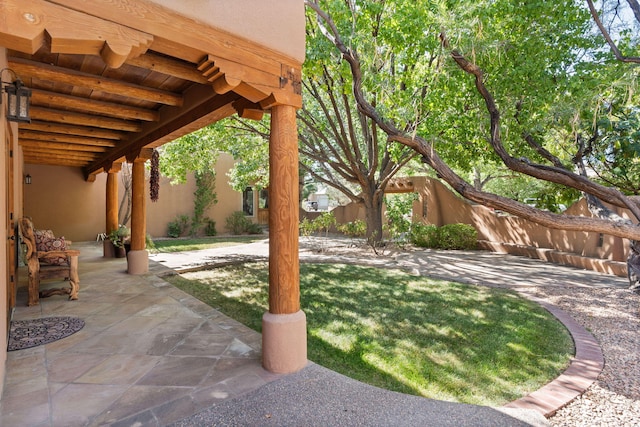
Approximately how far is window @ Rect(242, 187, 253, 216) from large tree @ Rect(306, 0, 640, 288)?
1181 centimetres

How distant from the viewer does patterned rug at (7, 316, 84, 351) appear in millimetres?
3533

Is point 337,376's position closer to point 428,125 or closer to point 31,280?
point 31,280

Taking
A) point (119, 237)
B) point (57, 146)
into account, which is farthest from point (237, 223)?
point (57, 146)

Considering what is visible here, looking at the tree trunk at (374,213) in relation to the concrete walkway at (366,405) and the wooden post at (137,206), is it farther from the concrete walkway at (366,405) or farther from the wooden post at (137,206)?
the concrete walkway at (366,405)

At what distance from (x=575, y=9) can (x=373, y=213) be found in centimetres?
674

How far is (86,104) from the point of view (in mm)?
4492

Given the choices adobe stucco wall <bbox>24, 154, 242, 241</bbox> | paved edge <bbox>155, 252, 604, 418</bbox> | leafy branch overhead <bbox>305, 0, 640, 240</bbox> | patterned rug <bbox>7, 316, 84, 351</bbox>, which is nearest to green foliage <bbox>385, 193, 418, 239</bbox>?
leafy branch overhead <bbox>305, 0, 640, 240</bbox>

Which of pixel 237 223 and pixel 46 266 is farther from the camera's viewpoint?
pixel 237 223

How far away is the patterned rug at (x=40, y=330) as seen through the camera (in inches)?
139

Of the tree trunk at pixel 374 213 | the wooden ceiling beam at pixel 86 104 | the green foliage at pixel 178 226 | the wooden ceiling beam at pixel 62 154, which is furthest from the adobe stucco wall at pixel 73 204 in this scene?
the wooden ceiling beam at pixel 86 104

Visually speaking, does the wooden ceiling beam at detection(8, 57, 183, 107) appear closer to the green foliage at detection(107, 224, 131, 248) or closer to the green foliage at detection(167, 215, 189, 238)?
the green foliage at detection(107, 224, 131, 248)

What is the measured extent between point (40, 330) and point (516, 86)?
7622 mm

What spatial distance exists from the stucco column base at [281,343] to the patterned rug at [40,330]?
2.41 meters

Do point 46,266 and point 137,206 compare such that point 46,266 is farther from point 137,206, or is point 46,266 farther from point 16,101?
point 16,101
